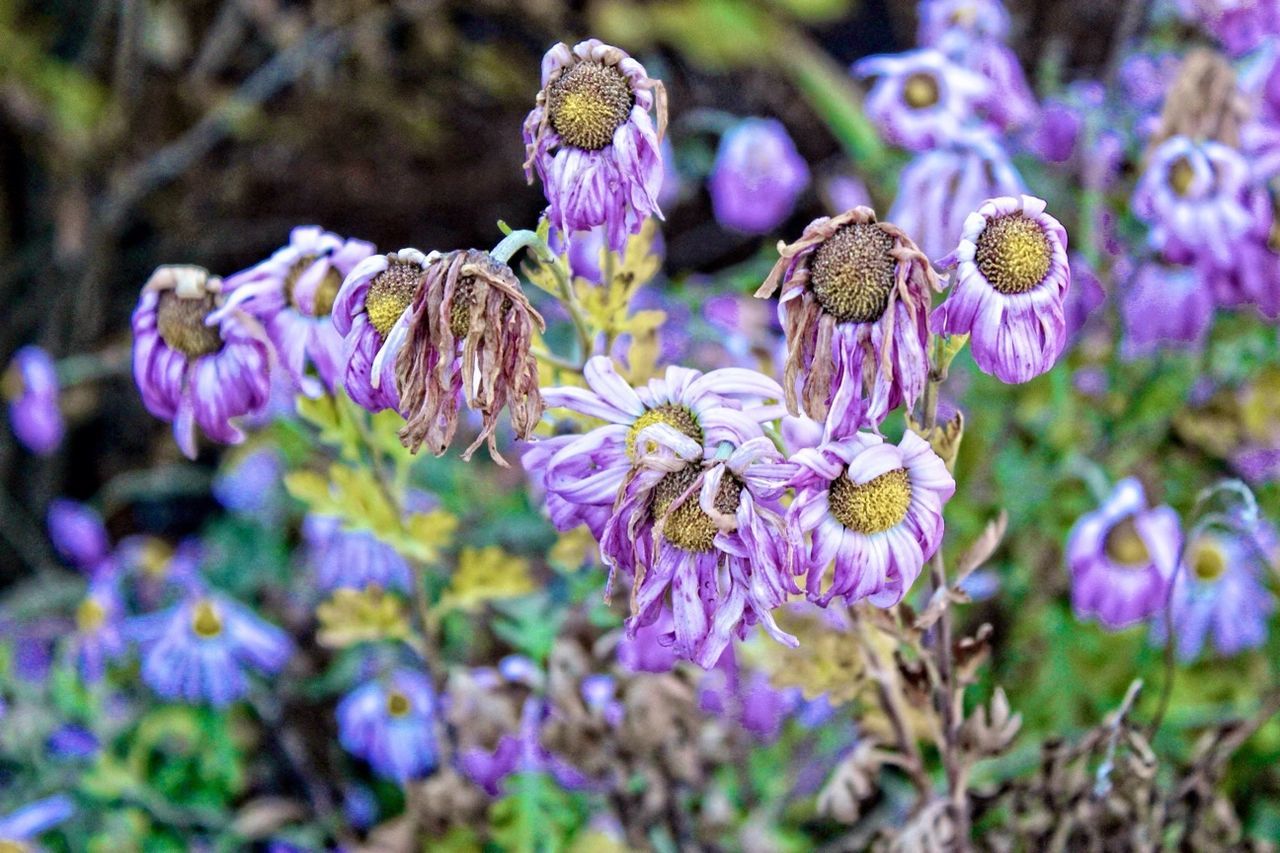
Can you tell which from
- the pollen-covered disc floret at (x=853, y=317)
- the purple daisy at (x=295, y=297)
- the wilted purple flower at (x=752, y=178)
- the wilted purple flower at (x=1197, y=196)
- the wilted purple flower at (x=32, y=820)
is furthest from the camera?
the wilted purple flower at (x=752, y=178)

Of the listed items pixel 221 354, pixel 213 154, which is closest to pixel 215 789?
pixel 221 354

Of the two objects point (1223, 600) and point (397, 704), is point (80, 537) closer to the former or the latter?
point (397, 704)

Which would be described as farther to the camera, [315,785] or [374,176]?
[374,176]

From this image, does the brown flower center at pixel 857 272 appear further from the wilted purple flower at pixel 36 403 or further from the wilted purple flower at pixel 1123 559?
the wilted purple flower at pixel 36 403

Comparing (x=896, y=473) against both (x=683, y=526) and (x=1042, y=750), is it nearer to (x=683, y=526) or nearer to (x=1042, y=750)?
(x=683, y=526)

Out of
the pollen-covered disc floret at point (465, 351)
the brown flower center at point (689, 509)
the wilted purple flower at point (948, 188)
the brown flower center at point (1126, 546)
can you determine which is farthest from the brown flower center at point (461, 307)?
the brown flower center at point (1126, 546)

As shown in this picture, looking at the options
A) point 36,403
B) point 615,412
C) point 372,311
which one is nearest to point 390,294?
point 372,311
